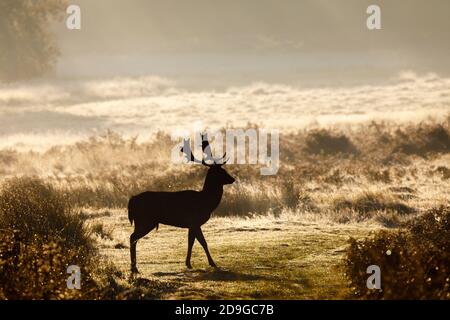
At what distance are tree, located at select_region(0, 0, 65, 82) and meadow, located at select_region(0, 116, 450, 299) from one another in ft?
135

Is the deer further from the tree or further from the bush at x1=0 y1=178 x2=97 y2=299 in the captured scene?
the tree

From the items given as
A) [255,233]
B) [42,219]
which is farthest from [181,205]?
[255,233]

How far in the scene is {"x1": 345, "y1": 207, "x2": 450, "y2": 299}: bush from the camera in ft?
38.9

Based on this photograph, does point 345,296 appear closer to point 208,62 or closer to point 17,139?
point 17,139

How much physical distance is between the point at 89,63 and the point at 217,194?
106881 mm

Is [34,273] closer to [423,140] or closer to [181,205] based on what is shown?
[181,205]

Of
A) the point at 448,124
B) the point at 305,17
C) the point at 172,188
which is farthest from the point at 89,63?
the point at 172,188

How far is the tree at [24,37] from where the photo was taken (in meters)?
83.9

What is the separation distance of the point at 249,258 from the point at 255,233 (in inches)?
164

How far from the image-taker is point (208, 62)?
125 meters

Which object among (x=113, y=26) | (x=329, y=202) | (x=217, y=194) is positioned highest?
(x=113, y=26)

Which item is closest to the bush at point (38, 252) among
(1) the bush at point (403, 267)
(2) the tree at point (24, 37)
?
(1) the bush at point (403, 267)

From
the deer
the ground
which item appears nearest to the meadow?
the ground

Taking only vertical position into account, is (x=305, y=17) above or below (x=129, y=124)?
above
